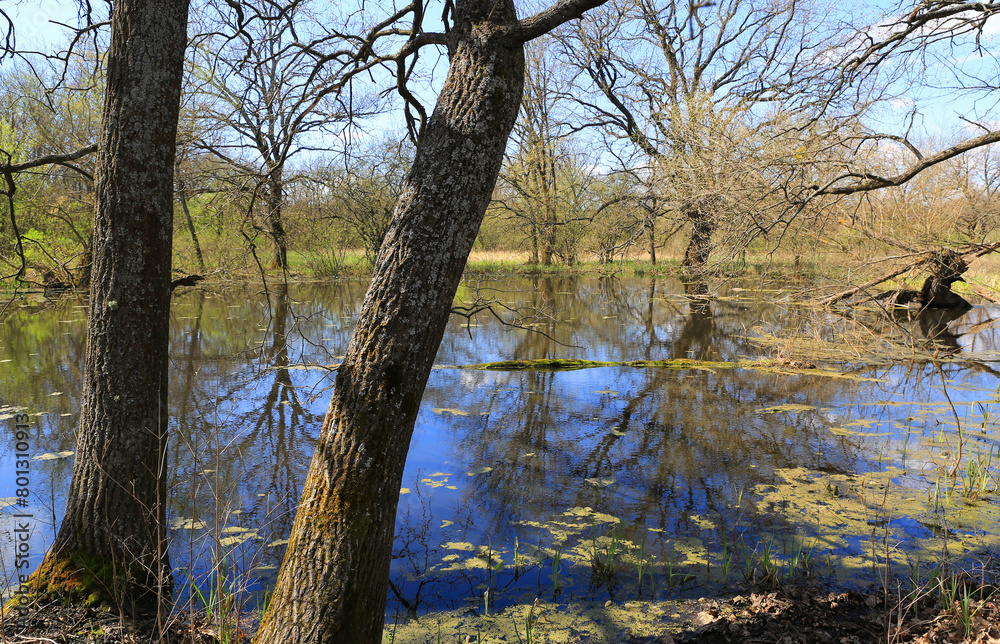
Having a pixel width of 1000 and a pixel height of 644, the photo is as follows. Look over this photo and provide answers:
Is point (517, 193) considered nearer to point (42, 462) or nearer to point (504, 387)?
point (504, 387)

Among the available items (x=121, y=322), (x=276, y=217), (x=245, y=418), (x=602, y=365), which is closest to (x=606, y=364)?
(x=602, y=365)

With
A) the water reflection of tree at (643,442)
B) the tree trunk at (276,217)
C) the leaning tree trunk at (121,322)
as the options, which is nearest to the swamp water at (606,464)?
the water reflection of tree at (643,442)

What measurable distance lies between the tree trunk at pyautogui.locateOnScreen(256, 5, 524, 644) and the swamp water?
0.25 metres

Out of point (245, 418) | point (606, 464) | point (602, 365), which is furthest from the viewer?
point (602, 365)

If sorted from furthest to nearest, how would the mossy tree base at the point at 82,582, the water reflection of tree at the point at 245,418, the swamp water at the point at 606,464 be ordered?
the water reflection of tree at the point at 245,418 < the swamp water at the point at 606,464 < the mossy tree base at the point at 82,582

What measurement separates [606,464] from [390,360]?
11.4 feet

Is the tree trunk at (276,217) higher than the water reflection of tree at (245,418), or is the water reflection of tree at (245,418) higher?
the tree trunk at (276,217)

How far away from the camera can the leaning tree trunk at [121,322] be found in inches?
115

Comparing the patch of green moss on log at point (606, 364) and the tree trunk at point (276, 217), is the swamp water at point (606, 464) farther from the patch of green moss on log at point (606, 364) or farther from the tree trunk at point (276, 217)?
the tree trunk at point (276, 217)

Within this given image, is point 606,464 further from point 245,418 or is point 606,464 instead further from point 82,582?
point 245,418

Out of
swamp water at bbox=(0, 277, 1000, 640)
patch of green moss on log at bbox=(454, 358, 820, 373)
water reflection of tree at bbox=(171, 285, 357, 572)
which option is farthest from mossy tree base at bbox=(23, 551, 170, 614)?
patch of green moss on log at bbox=(454, 358, 820, 373)

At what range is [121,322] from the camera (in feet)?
9.63

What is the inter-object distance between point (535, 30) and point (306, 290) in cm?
1839

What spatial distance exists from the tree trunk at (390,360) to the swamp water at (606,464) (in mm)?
250
